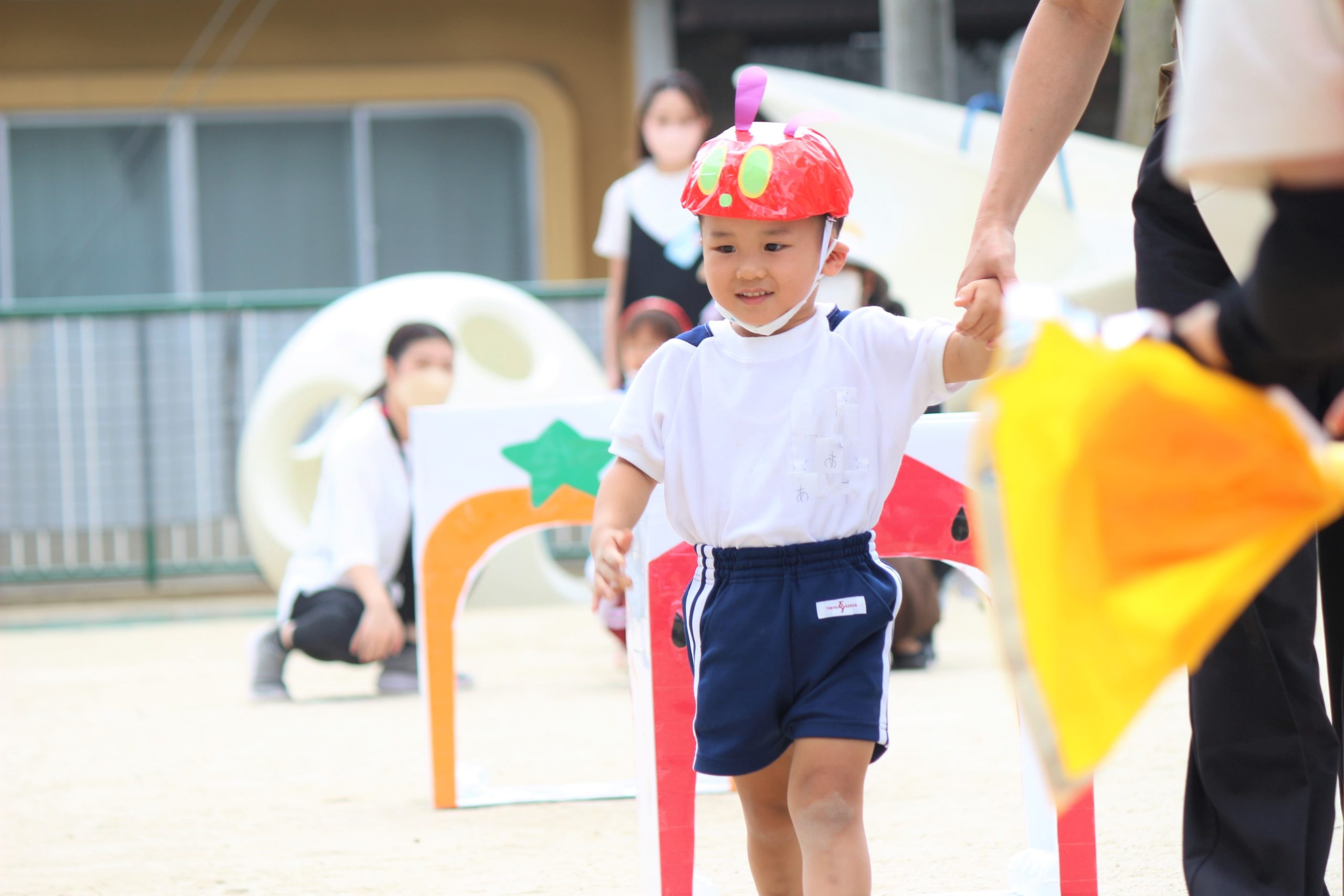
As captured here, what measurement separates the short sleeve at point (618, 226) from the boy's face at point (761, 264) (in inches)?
140

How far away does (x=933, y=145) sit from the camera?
762cm

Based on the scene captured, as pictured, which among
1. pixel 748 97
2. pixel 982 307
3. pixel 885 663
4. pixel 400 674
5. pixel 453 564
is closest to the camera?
pixel 982 307

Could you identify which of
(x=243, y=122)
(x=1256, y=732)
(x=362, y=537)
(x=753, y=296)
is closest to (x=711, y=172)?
(x=753, y=296)

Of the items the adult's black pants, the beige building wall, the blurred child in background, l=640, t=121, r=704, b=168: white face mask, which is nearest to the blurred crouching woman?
the blurred child in background

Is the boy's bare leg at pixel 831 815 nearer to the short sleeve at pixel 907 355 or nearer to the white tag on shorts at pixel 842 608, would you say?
the white tag on shorts at pixel 842 608

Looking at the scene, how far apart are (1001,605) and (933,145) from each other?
6.43 metres

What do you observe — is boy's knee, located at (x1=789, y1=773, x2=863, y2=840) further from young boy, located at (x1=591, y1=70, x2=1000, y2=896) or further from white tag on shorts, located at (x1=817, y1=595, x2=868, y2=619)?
white tag on shorts, located at (x1=817, y1=595, x2=868, y2=619)

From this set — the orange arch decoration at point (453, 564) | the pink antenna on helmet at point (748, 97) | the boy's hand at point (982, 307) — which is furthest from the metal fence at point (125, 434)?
the boy's hand at point (982, 307)

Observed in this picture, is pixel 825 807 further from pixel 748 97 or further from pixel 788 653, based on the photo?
pixel 748 97

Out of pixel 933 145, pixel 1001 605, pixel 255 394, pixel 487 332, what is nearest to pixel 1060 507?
pixel 1001 605

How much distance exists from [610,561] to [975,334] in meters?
0.57

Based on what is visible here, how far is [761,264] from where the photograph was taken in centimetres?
235

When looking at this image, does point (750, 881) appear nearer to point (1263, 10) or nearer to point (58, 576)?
point (1263, 10)

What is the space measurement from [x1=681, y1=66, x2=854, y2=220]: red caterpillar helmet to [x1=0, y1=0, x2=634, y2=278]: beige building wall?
32.8ft
